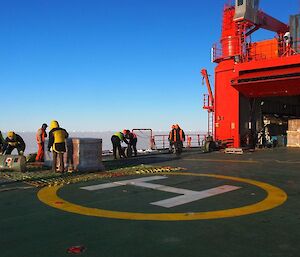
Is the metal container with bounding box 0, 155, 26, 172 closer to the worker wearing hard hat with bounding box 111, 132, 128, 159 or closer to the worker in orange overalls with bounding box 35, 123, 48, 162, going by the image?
the worker in orange overalls with bounding box 35, 123, 48, 162

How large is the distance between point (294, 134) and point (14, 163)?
856 inches

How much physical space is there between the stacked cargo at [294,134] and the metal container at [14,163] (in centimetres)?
2145

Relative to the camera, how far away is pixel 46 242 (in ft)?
13.9

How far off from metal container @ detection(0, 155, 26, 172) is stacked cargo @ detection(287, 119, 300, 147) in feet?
70.4

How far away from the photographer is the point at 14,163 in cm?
1108

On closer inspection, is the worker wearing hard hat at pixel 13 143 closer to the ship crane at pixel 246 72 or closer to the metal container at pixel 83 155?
the metal container at pixel 83 155

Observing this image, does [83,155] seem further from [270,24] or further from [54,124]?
[270,24]

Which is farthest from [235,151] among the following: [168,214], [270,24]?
[168,214]

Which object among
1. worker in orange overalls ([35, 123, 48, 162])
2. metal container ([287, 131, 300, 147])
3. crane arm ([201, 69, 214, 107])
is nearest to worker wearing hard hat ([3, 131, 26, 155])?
worker in orange overalls ([35, 123, 48, 162])

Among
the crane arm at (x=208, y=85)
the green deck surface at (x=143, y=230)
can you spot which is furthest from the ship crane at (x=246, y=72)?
the green deck surface at (x=143, y=230)

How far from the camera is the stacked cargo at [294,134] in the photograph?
26062 millimetres

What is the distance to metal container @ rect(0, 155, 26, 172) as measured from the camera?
11.0m

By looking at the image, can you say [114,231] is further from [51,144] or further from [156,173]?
[51,144]

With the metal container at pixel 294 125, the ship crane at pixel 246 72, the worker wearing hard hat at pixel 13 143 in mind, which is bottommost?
the worker wearing hard hat at pixel 13 143
